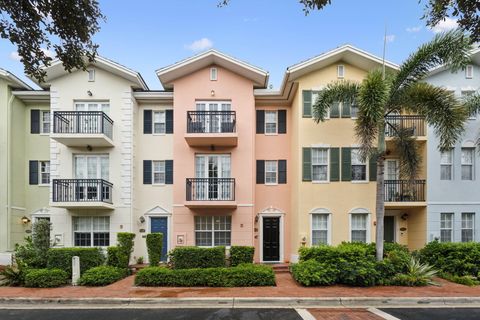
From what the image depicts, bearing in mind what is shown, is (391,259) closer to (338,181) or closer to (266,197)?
(338,181)

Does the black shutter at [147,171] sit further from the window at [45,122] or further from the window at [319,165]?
the window at [319,165]

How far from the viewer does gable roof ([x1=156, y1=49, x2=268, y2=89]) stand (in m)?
15.7

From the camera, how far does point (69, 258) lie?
12.5 m

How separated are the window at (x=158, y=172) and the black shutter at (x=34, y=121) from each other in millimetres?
A: 6414

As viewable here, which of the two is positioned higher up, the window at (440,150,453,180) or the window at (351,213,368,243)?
the window at (440,150,453,180)

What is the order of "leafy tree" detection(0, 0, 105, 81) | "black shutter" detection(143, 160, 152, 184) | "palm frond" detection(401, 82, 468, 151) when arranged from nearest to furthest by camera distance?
1. "leafy tree" detection(0, 0, 105, 81)
2. "palm frond" detection(401, 82, 468, 151)
3. "black shutter" detection(143, 160, 152, 184)

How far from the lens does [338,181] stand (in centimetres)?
1559

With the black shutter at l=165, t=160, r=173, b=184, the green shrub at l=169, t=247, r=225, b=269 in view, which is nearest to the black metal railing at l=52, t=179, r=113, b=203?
the black shutter at l=165, t=160, r=173, b=184

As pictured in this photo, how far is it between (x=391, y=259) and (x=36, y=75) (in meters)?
12.3

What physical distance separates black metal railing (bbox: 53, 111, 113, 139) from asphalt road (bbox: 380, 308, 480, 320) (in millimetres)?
13592

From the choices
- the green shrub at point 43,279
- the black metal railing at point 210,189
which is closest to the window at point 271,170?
the black metal railing at point 210,189

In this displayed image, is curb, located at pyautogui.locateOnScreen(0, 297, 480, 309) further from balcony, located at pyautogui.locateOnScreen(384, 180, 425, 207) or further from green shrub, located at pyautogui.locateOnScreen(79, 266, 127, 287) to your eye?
balcony, located at pyautogui.locateOnScreen(384, 180, 425, 207)

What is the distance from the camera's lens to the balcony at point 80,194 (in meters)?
15.1

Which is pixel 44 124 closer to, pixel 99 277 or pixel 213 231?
pixel 99 277
